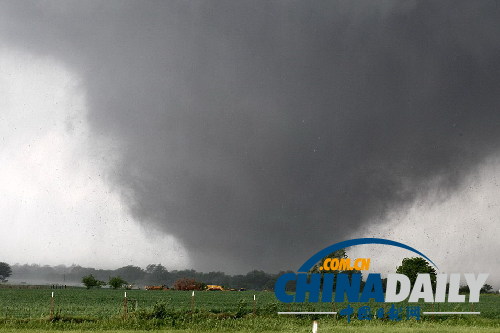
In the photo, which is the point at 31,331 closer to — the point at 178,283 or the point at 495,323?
the point at 495,323

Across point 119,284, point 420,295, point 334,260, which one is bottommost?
point 119,284

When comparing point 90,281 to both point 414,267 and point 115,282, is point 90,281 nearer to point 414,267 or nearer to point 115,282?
point 115,282

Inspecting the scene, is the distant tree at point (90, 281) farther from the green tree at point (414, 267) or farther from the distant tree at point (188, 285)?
the green tree at point (414, 267)

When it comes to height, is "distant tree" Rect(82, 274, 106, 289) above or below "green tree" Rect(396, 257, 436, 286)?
below

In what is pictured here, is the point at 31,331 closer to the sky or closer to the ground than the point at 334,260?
closer to the ground

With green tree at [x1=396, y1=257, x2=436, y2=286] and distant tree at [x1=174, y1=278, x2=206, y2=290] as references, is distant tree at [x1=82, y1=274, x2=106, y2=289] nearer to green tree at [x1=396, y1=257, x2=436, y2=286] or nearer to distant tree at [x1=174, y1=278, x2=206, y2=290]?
distant tree at [x1=174, y1=278, x2=206, y2=290]

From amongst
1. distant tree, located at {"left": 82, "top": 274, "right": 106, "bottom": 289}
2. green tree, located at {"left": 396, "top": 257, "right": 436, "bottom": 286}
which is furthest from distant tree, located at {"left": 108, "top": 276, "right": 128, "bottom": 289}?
green tree, located at {"left": 396, "top": 257, "right": 436, "bottom": 286}

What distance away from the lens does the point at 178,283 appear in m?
133

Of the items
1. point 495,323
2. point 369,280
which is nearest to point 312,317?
point 369,280

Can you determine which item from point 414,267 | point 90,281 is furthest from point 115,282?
point 414,267

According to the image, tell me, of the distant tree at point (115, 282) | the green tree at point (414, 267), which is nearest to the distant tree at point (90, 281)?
the distant tree at point (115, 282)

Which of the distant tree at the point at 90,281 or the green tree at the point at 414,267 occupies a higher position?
the green tree at the point at 414,267

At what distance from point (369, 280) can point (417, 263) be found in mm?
100959

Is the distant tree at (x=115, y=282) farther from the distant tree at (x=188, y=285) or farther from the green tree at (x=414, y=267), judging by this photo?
the green tree at (x=414, y=267)
